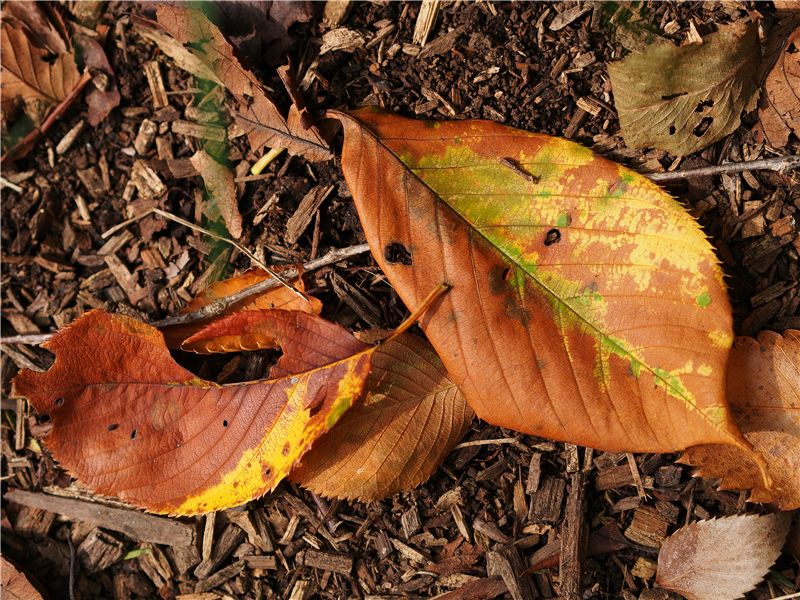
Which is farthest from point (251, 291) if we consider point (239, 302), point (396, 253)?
point (396, 253)

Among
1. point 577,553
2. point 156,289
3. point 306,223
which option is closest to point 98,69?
point 156,289

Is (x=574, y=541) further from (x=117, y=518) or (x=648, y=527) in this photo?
(x=117, y=518)

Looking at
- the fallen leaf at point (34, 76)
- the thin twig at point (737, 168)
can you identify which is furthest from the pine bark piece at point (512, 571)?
the fallen leaf at point (34, 76)

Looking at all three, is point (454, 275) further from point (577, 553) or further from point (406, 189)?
point (577, 553)

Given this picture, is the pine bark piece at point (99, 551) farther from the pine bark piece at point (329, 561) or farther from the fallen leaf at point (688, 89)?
the fallen leaf at point (688, 89)

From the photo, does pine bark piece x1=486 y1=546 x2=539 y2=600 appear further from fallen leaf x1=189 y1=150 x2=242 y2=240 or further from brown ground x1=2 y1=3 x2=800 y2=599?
fallen leaf x1=189 y1=150 x2=242 y2=240

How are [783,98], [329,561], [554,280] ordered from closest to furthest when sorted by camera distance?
[554,280]
[783,98]
[329,561]
